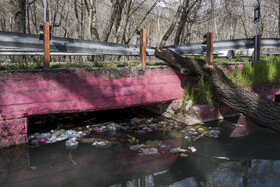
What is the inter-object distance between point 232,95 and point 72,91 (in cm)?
339

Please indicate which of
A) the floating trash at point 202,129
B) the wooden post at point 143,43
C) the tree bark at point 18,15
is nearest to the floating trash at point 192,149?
the floating trash at point 202,129

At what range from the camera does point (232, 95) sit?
18.0ft

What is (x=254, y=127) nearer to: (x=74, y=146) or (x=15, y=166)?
(x=74, y=146)

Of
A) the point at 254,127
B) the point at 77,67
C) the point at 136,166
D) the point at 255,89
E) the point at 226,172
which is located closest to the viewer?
the point at 226,172

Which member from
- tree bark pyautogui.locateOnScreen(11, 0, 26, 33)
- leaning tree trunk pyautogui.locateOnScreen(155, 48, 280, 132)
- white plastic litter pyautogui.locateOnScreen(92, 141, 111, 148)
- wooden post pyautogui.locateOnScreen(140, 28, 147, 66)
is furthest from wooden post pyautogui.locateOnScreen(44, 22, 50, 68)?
tree bark pyautogui.locateOnScreen(11, 0, 26, 33)

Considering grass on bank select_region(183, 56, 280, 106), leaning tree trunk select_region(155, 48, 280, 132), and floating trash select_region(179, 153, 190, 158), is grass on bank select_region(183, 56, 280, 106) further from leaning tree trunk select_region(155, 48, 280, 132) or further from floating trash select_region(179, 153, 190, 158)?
floating trash select_region(179, 153, 190, 158)

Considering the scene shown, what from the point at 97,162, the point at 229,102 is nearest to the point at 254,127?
the point at 229,102

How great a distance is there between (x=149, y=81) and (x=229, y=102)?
72.7 inches

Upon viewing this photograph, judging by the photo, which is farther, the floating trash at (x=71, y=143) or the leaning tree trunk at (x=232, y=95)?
the leaning tree trunk at (x=232, y=95)

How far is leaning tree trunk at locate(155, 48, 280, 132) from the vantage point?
16.0ft

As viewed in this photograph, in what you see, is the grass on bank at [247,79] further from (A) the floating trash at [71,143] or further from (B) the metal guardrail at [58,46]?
(A) the floating trash at [71,143]

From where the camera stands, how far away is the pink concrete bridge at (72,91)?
4.27 metres

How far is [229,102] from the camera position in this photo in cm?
558

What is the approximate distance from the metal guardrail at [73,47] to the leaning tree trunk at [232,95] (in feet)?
3.06
